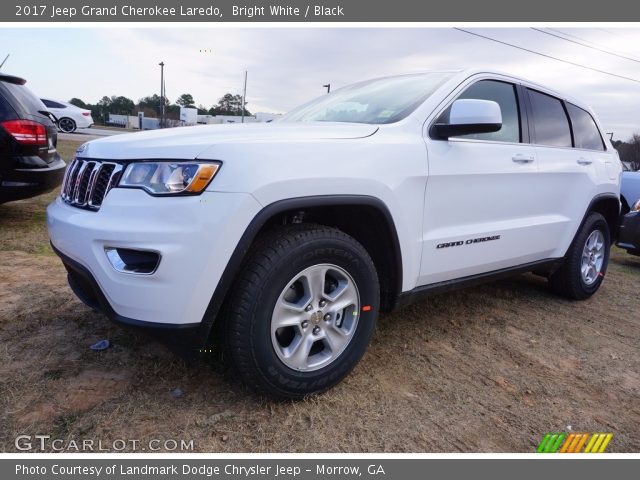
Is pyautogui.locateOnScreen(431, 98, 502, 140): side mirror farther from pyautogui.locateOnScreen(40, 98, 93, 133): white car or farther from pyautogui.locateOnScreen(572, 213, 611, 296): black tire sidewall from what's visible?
pyautogui.locateOnScreen(40, 98, 93, 133): white car

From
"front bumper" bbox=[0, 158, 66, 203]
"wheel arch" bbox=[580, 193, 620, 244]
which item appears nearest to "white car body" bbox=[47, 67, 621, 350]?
"wheel arch" bbox=[580, 193, 620, 244]

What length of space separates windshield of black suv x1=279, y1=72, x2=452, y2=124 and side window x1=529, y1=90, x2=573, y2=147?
101 cm

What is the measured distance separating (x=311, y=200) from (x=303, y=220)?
1.09ft

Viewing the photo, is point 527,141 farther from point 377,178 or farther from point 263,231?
point 263,231

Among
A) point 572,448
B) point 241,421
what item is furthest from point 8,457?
point 572,448

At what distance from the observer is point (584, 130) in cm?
419

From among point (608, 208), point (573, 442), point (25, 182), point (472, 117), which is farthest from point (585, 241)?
point (25, 182)

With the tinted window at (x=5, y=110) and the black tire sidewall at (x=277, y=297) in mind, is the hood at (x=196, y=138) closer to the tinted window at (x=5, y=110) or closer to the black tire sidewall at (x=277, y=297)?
the black tire sidewall at (x=277, y=297)

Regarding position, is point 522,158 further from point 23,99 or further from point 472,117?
point 23,99

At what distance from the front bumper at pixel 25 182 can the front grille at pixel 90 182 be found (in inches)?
120

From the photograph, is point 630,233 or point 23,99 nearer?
point 23,99

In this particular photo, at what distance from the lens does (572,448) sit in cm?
214

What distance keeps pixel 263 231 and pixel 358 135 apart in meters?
0.70

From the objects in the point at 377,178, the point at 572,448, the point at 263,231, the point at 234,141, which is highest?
the point at 234,141
